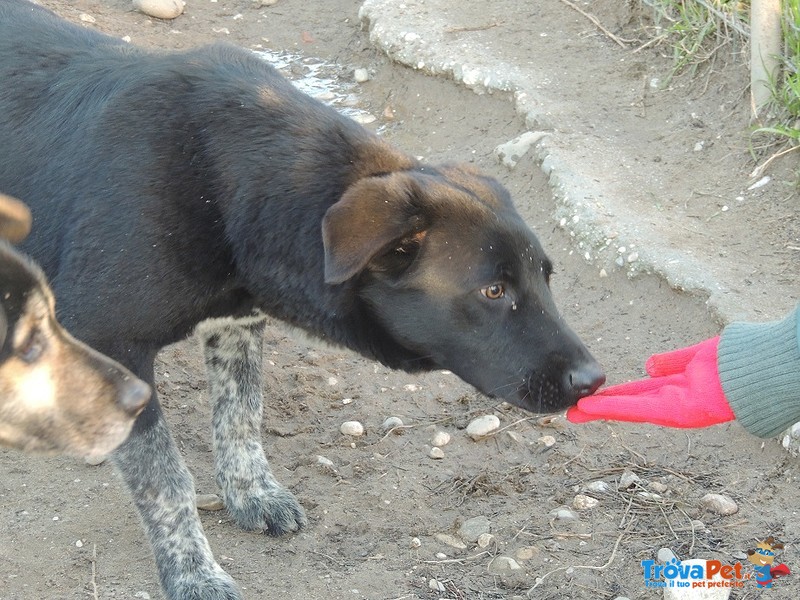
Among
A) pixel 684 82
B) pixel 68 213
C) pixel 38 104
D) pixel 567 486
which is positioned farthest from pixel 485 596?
pixel 684 82

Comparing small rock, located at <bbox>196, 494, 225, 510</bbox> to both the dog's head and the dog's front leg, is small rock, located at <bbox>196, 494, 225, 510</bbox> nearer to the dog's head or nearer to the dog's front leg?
the dog's front leg

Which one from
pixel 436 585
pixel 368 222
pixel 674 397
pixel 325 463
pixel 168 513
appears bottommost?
pixel 325 463

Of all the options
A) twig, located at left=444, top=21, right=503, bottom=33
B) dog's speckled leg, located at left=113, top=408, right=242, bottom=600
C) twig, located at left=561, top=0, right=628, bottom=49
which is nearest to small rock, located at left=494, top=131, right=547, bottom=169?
twig, located at left=561, top=0, right=628, bottom=49

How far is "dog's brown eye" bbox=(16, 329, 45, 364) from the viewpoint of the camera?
3155mm

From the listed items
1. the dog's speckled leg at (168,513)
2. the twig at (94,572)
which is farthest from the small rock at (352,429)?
the twig at (94,572)

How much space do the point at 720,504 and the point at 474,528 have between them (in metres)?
0.97

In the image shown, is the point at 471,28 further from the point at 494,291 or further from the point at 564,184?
the point at 494,291

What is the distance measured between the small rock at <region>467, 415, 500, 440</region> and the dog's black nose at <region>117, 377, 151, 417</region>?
1.86 metres

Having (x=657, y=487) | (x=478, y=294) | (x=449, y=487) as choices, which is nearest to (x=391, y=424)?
(x=449, y=487)

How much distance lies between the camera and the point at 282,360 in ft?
17.9

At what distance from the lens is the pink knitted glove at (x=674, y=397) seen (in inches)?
128

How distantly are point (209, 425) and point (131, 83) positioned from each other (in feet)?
5.88

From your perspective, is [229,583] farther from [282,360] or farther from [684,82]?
[684,82]

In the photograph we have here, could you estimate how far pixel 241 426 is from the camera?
14.4ft
